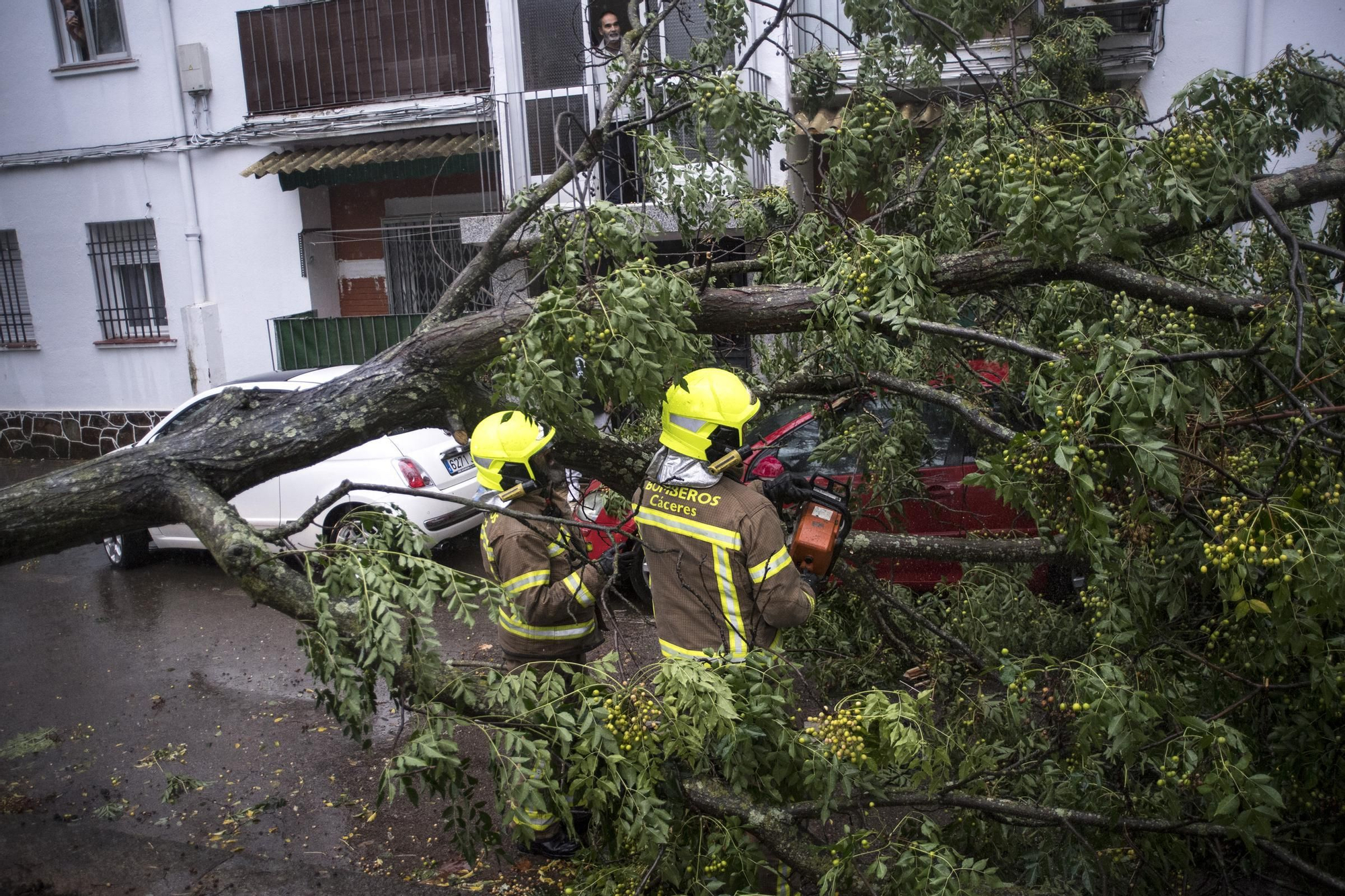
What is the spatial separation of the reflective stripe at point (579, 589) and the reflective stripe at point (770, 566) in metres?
0.84

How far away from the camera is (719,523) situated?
133 inches

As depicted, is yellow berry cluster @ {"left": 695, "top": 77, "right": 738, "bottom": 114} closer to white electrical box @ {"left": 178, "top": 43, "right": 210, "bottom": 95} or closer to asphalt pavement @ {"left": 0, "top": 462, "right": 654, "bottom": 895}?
asphalt pavement @ {"left": 0, "top": 462, "right": 654, "bottom": 895}

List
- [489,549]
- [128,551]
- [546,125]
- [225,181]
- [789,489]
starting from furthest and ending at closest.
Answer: [225,181] → [546,125] → [128,551] → [489,549] → [789,489]

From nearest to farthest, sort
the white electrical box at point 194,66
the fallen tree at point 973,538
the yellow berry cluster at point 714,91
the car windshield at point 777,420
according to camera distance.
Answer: the fallen tree at point 973,538 → the yellow berry cluster at point 714,91 → the car windshield at point 777,420 → the white electrical box at point 194,66

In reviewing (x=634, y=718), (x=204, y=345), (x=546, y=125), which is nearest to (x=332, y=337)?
(x=204, y=345)

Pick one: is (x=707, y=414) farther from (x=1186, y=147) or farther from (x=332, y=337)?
(x=332, y=337)

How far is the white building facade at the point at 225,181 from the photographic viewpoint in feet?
36.2

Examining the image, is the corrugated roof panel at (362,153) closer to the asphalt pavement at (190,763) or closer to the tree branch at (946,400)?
the asphalt pavement at (190,763)

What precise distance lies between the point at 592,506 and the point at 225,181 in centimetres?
896

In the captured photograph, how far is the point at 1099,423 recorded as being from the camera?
255 cm

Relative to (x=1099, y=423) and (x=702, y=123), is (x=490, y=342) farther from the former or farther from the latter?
(x=1099, y=423)

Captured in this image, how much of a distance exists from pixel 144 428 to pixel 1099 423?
12.4 metres

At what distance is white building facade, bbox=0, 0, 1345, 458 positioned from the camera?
11.0 m

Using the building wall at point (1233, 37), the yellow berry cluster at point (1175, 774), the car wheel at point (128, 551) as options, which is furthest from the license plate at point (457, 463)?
the building wall at point (1233, 37)
